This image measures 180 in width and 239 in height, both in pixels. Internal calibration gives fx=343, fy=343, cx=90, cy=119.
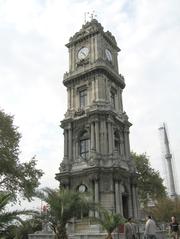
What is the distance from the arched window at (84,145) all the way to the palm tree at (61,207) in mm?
17354

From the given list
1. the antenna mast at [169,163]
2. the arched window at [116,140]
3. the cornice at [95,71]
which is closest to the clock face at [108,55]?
the cornice at [95,71]

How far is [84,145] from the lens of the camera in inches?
1531

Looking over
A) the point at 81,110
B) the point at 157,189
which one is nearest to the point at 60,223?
the point at 81,110

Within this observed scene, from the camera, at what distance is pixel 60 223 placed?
19859mm

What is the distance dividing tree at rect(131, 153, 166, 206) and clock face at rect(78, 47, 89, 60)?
18172mm

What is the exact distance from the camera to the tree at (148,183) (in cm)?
5075

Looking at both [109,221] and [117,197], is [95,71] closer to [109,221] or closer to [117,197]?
[117,197]

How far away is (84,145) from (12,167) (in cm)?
1051

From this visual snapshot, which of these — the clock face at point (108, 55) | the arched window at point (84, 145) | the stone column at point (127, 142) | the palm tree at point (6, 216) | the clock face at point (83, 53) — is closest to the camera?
the palm tree at point (6, 216)

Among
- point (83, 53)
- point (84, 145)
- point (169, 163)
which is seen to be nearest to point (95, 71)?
point (83, 53)

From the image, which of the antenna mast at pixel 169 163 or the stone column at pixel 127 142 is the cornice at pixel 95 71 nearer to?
the stone column at pixel 127 142

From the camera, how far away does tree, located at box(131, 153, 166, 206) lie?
50.8 m

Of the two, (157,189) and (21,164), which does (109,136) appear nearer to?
(21,164)

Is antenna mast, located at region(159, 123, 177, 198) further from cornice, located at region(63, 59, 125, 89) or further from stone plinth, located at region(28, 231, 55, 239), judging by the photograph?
stone plinth, located at region(28, 231, 55, 239)
